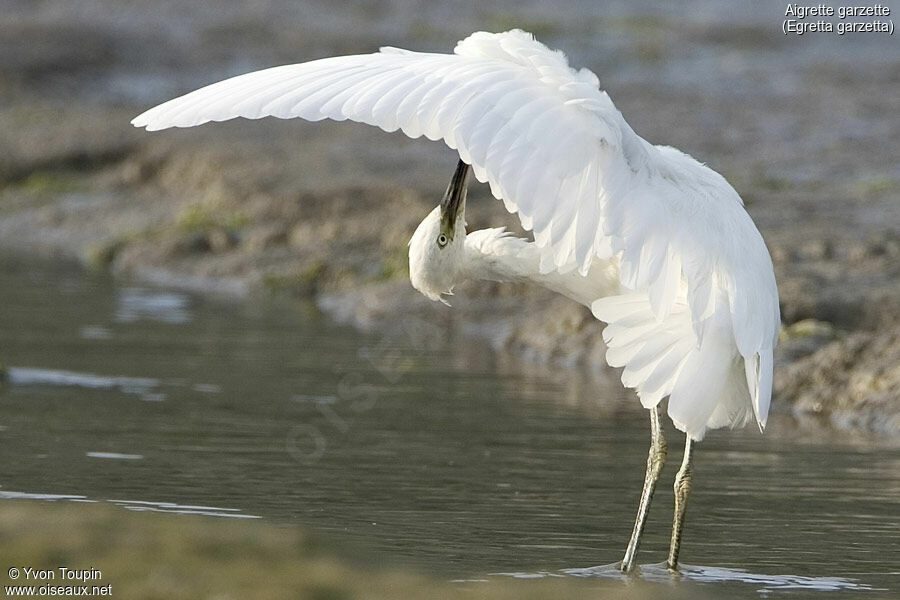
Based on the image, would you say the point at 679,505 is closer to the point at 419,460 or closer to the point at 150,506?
the point at 419,460

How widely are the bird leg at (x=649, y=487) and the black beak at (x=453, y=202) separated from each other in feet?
3.33

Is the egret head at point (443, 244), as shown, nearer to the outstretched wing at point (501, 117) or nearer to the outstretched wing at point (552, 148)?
the outstretched wing at point (552, 148)

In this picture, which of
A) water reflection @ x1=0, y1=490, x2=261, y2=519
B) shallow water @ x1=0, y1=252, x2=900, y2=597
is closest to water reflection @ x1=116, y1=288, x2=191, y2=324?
shallow water @ x1=0, y1=252, x2=900, y2=597

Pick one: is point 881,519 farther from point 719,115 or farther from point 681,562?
point 719,115

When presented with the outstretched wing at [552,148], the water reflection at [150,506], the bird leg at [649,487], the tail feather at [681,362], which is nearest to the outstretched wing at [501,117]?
the outstretched wing at [552,148]

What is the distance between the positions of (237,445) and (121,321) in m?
4.35

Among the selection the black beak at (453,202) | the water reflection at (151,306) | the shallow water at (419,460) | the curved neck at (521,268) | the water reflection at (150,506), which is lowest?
the water reflection at (150,506)

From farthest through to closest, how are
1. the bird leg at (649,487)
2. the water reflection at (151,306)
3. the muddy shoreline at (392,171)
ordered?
1. the water reflection at (151,306)
2. the muddy shoreline at (392,171)
3. the bird leg at (649,487)

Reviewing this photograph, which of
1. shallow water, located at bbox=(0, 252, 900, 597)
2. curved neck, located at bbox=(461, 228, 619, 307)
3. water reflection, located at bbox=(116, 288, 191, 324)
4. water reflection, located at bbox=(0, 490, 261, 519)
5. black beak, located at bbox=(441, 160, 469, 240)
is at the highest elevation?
black beak, located at bbox=(441, 160, 469, 240)

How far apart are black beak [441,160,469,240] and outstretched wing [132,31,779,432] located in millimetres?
706

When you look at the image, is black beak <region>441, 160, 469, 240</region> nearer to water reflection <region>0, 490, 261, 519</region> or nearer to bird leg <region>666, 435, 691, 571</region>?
bird leg <region>666, 435, 691, 571</region>

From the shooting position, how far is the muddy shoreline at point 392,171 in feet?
37.0

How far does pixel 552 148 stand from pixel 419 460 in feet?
9.52

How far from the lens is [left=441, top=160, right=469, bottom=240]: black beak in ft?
20.7
